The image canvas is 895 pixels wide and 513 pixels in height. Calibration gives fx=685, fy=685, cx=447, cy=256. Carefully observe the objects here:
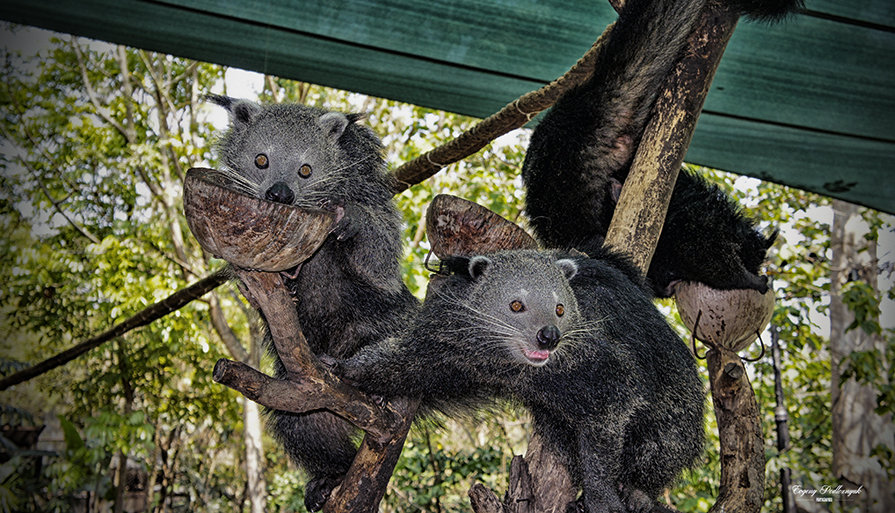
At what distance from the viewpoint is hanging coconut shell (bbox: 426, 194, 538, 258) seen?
193 cm

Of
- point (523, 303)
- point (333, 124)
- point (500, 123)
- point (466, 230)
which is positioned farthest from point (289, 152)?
point (500, 123)

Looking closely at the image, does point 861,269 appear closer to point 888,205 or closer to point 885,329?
point 885,329

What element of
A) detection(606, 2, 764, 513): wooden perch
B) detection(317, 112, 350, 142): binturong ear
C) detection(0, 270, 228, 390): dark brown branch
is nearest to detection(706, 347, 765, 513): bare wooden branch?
detection(606, 2, 764, 513): wooden perch

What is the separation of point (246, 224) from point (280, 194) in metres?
0.38

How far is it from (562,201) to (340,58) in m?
1.58

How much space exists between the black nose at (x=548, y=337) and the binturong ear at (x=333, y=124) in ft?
3.28

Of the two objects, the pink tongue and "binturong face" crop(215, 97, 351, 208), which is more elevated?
"binturong face" crop(215, 97, 351, 208)

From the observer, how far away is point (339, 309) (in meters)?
2.07

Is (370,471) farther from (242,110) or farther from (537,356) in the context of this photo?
(242,110)

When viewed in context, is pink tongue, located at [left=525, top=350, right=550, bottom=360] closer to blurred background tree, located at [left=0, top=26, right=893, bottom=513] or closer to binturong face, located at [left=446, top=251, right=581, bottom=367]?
binturong face, located at [left=446, top=251, right=581, bottom=367]

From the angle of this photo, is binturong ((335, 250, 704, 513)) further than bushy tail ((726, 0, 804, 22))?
No

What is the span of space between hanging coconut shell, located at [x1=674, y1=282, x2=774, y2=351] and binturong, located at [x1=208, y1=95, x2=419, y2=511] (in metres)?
1.07

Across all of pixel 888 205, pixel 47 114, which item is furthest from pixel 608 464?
pixel 47 114

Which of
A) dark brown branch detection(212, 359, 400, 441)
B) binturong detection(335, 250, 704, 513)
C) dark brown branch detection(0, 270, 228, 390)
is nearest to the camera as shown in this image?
dark brown branch detection(212, 359, 400, 441)
